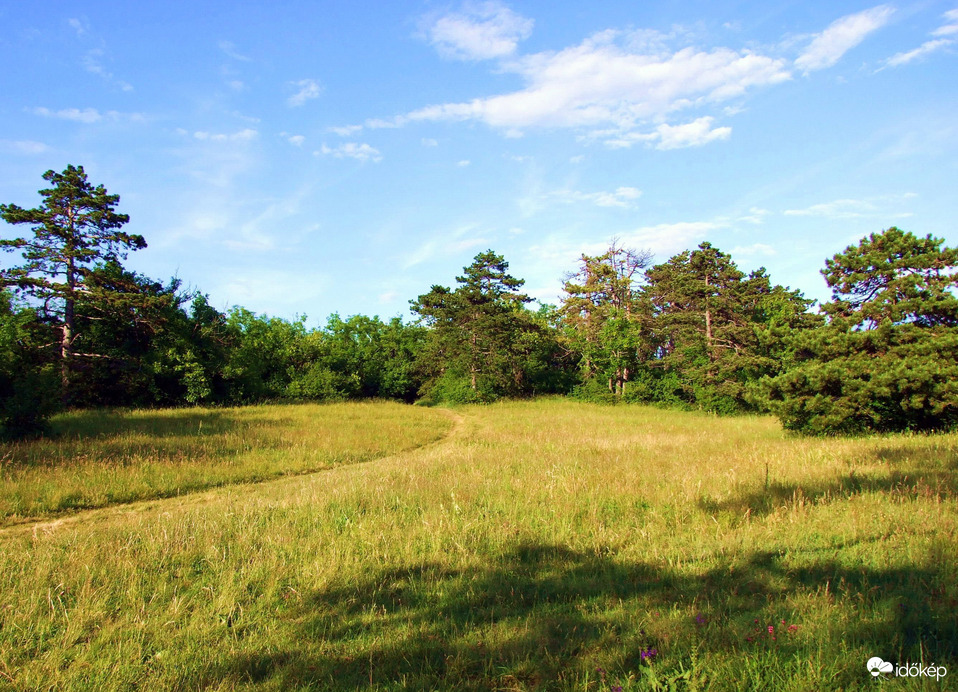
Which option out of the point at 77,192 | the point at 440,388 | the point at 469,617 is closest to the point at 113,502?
the point at 469,617

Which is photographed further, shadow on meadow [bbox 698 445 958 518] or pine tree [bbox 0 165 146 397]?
pine tree [bbox 0 165 146 397]

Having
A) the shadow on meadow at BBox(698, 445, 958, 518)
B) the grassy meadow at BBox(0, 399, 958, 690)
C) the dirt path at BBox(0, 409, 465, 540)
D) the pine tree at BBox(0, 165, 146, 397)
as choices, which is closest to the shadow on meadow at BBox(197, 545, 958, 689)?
the grassy meadow at BBox(0, 399, 958, 690)

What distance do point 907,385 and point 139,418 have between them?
2534cm

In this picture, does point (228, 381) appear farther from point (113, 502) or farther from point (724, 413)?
point (724, 413)

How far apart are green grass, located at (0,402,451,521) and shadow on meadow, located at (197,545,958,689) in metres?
7.23

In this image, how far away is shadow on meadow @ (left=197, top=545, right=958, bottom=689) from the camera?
2990 mm

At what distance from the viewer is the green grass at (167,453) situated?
8.83 m

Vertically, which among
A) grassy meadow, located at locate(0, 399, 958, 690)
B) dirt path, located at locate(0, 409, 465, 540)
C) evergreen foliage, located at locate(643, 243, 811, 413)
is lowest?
dirt path, located at locate(0, 409, 465, 540)

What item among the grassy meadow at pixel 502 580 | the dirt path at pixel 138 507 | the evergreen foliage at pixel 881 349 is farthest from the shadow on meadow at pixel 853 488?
the dirt path at pixel 138 507

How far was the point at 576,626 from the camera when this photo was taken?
349cm

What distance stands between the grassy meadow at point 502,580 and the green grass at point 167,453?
12 centimetres

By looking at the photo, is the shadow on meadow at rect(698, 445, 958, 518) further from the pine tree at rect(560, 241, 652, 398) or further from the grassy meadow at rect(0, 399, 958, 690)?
the pine tree at rect(560, 241, 652, 398)

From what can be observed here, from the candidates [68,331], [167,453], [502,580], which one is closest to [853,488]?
[502,580]

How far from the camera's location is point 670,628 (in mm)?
3328
